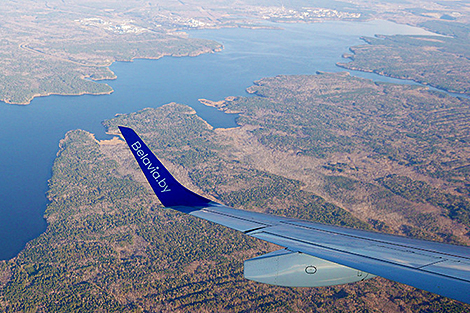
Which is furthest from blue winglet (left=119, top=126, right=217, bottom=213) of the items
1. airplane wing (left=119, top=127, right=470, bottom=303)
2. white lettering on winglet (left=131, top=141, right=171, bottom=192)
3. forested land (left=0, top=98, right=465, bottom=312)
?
forested land (left=0, top=98, right=465, bottom=312)

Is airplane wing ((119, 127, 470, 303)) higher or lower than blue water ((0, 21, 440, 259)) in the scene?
higher

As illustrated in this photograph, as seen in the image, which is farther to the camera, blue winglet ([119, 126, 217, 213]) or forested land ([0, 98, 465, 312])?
forested land ([0, 98, 465, 312])

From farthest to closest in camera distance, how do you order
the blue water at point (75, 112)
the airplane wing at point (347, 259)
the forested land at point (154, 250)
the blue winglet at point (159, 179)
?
the blue water at point (75, 112) < the forested land at point (154, 250) < the blue winglet at point (159, 179) < the airplane wing at point (347, 259)

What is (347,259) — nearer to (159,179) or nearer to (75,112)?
(159,179)

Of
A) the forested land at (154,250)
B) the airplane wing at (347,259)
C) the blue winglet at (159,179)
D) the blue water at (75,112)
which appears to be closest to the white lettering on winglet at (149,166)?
the blue winglet at (159,179)

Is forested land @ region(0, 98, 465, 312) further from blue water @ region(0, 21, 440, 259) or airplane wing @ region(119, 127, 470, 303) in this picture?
airplane wing @ region(119, 127, 470, 303)

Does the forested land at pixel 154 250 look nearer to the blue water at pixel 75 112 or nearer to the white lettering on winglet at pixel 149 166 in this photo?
the blue water at pixel 75 112

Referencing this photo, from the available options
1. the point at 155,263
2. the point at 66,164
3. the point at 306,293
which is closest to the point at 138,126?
the point at 66,164
